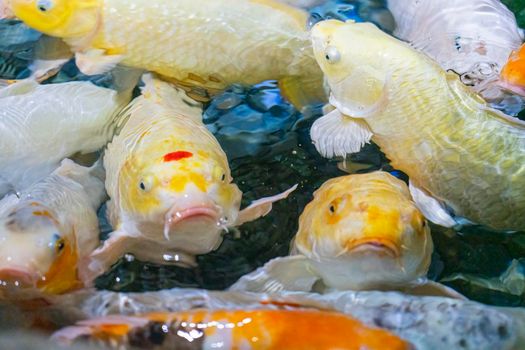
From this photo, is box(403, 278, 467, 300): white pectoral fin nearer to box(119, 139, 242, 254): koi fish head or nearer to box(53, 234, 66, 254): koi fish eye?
box(119, 139, 242, 254): koi fish head

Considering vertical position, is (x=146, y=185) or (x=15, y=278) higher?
(x=146, y=185)

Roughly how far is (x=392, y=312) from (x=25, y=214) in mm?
1140

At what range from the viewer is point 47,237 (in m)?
2.06

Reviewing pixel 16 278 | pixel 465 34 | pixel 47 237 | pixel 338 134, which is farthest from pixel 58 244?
pixel 465 34

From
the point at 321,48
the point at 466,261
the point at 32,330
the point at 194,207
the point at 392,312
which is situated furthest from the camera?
the point at 321,48

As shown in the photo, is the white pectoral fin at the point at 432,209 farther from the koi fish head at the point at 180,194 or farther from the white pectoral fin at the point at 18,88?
the white pectoral fin at the point at 18,88

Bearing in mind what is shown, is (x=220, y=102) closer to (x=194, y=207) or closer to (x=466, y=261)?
(x=194, y=207)

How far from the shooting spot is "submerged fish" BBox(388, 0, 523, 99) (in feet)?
9.71

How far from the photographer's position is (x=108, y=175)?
2.52m

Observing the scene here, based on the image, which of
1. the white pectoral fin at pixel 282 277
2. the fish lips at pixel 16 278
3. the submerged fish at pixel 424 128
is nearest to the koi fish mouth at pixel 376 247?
the white pectoral fin at pixel 282 277

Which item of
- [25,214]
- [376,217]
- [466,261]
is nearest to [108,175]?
[25,214]

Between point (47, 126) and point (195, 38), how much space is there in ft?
2.28

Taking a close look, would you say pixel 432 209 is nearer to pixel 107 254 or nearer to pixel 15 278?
pixel 107 254

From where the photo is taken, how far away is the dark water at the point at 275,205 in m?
2.29
